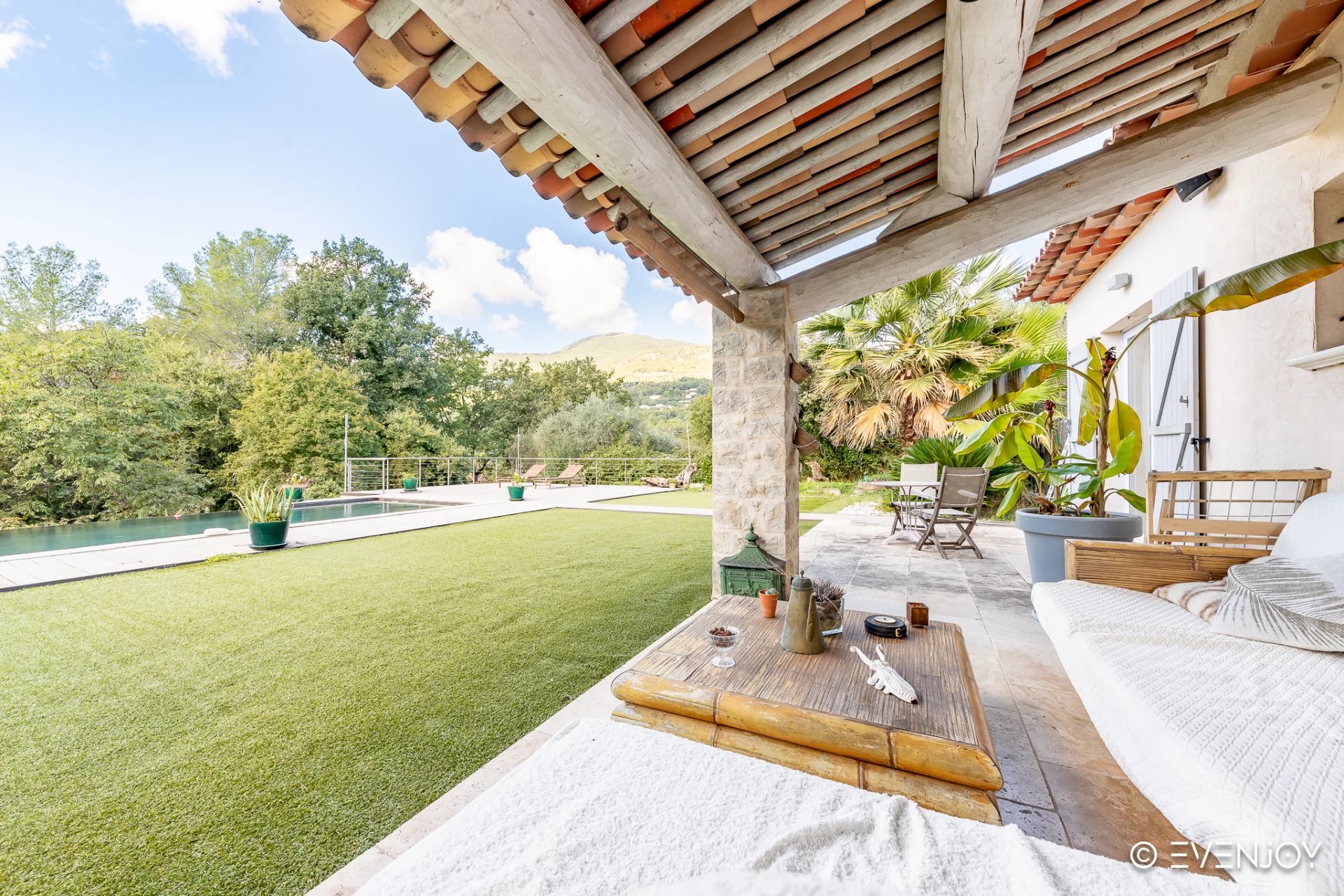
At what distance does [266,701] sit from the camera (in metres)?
1.87

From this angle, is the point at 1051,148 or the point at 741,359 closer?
the point at 1051,148

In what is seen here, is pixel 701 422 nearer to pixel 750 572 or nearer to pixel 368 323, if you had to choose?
pixel 368 323

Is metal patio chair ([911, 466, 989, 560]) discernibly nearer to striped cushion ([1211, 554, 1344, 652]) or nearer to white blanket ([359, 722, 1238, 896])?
striped cushion ([1211, 554, 1344, 652])

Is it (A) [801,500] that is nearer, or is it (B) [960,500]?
(B) [960,500]

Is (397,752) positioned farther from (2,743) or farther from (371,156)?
(371,156)

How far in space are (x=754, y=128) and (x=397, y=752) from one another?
2431 mm

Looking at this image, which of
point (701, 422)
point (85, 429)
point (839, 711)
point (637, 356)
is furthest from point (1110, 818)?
point (637, 356)

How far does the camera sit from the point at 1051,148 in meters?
2.33

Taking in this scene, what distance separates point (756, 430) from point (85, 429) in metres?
13.2

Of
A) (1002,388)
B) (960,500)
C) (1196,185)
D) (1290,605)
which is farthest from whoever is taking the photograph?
(960,500)

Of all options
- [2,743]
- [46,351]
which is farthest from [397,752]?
[46,351]

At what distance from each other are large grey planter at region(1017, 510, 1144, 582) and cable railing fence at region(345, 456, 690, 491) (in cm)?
969

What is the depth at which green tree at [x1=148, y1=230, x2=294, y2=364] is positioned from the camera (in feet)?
49.0

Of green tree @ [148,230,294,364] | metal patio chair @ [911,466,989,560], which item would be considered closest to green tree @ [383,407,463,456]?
green tree @ [148,230,294,364]
